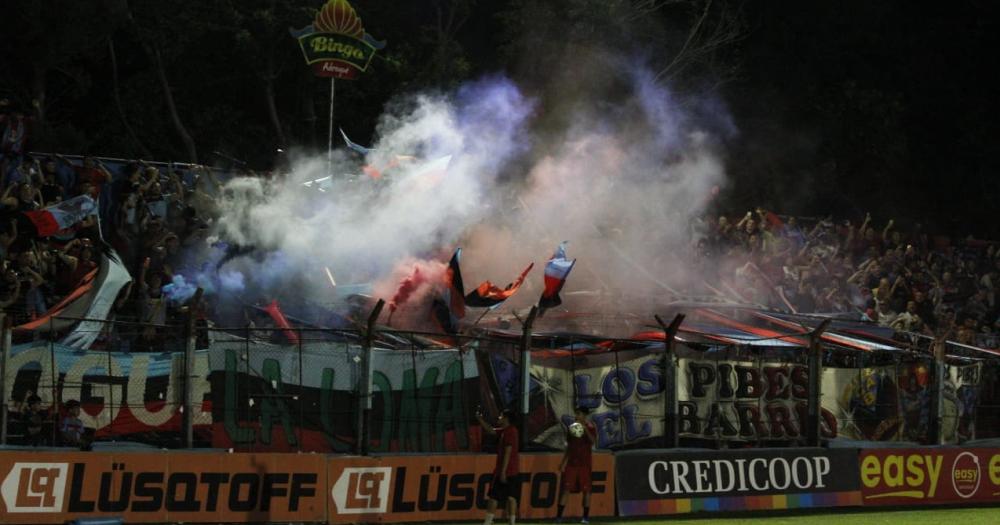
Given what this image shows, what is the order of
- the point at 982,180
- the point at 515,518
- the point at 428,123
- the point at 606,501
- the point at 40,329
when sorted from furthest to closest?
the point at 982,180 → the point at 428,123 → the point at 606,501 → the point at 515,518 → the point at 40,329

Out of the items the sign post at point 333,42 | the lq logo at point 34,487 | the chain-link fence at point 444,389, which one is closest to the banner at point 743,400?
the chain-link fence at point 444,389

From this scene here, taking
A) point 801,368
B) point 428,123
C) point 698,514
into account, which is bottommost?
point 698,514

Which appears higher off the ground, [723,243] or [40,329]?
[723,243]

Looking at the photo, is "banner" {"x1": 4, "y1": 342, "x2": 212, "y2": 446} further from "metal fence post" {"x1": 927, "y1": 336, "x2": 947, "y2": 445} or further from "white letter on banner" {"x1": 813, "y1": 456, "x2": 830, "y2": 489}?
"metal fence post" {"x1": 927, "y1": 336, "x2": 947, "y2": 445}

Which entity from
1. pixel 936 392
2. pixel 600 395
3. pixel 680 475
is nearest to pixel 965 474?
pixel 936 392

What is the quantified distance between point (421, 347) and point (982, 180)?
32.3 meters

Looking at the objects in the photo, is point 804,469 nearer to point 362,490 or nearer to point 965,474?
point 965,474

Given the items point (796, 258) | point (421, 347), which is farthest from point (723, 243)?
point (421, 347)

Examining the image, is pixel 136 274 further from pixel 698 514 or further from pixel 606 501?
pixel 698 514

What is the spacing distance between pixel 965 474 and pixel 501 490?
968 cm

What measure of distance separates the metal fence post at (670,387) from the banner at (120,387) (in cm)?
704

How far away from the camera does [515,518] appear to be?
18.1 metres

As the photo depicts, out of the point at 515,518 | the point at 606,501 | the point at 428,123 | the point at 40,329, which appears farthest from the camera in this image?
the point at 428,123

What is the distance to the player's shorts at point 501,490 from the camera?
17.3 m
